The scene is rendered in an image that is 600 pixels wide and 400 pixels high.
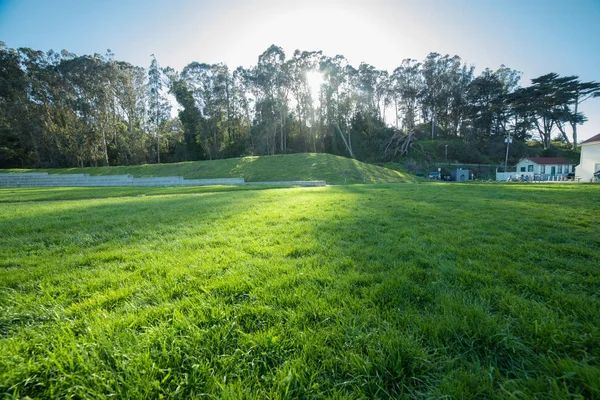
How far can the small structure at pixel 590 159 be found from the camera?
2680 centimetres

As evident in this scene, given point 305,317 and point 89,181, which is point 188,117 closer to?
point 89,181

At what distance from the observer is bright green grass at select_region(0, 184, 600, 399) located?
51.2 inches

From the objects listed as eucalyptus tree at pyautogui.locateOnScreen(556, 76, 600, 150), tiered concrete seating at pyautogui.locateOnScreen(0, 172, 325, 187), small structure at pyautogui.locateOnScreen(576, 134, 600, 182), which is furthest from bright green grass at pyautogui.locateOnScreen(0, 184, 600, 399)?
eucalyptus tree at pyautogui.locateOnScreen(556, 76, 600, 150)

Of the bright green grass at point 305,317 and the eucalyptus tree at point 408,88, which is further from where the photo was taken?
the eucalyptus tree at point 408,88

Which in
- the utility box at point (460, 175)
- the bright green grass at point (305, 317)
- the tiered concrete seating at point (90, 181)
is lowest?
the bright green grass at point (305, 317)

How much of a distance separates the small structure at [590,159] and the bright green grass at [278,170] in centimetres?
2007

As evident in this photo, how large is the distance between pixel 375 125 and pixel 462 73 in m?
28.1

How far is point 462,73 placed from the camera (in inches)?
2221

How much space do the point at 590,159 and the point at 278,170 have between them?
36729 mm

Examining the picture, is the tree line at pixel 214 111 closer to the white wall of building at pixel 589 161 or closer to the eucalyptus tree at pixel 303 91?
the eucalyptus tree at pixel 303 91

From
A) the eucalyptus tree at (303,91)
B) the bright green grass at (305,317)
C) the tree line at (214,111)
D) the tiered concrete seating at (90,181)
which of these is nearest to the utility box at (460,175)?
the tree line at (214,111)

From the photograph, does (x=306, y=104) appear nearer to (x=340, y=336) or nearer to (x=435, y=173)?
(x=435, y=173)

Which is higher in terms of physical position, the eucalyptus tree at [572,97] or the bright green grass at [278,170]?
the eucalyptus tree at [572,97]

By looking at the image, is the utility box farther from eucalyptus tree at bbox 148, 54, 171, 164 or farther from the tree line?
eucalyptus tree at bbox 148, 54, 171, 164
